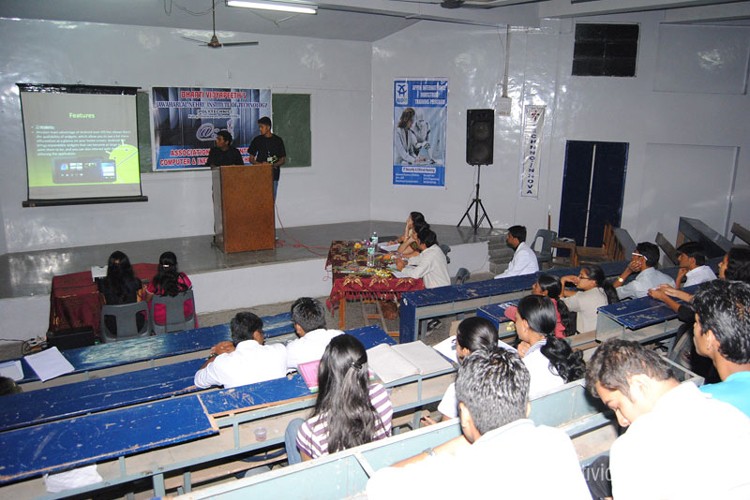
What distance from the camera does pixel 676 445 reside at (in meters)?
1.83

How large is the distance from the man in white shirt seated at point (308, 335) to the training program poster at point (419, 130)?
6.94 m

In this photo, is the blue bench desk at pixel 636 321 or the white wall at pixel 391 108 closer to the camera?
the blue bench desk at pixel 636 321

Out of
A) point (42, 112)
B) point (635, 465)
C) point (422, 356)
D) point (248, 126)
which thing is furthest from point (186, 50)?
point (635, 465)

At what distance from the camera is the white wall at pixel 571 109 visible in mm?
9156

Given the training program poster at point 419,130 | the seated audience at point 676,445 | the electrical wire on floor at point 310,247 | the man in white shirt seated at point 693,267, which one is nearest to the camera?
the seated audience at point 676,445

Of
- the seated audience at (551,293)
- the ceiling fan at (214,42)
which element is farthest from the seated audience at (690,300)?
the ceiling fan at (214,42)

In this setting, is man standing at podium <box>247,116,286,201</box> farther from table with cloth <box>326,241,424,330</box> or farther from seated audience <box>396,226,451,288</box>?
seated audience <box>396,226,451,288</box>

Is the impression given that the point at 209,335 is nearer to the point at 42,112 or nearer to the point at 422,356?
the point at 422,356

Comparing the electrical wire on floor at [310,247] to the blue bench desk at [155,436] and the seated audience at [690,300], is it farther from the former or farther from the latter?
the blue bench desk at [155,436]

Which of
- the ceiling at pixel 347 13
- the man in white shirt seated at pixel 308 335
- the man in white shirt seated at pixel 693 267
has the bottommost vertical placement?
the man in white shirt seated at pixel 308 335

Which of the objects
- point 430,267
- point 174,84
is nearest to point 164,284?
point 430,267

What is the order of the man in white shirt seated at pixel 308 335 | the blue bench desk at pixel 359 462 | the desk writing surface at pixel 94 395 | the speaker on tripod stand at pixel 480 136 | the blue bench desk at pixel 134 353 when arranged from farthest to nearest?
1. the speaker on tripod stand at pixel 480 136
2. the blue bench desk at pixel 134 353
3. the man in white shirt seated at pixel 308 335
4. the desk writing surface at pixel 94 395
5. the blue bench desk at pixel 359 462

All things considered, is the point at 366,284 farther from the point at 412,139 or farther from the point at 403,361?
the point at 412,139

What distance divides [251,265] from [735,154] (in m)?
7.81
